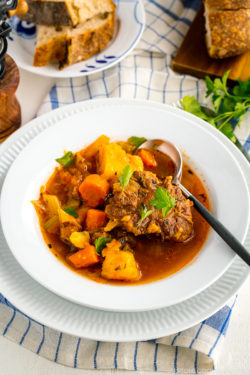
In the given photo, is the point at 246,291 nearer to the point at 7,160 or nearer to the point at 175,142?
the point at 175,142

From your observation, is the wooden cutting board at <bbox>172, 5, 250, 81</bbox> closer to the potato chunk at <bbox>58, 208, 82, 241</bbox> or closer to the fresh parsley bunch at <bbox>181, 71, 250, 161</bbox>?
the fresh parsley bunch at <bbox>181, 71, 250, 161</bbox>

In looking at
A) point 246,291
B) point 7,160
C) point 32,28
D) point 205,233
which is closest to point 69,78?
point 32,28

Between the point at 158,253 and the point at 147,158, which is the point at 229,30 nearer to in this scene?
the point at 147,158

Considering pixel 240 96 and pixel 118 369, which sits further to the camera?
pixel 240 96

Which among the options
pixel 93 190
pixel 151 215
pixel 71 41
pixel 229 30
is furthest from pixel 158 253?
pixel 229 30

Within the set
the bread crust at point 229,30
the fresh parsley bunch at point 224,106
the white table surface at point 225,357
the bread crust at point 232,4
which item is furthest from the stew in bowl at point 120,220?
the bread crust at point 232,4

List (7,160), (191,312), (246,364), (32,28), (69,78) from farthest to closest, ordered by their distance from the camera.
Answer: (32,28)
(69,78)
(7,160)
(246,364)
(191,312)

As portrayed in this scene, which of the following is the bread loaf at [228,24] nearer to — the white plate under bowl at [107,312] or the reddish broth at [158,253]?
the reddish broth at [158,253]
